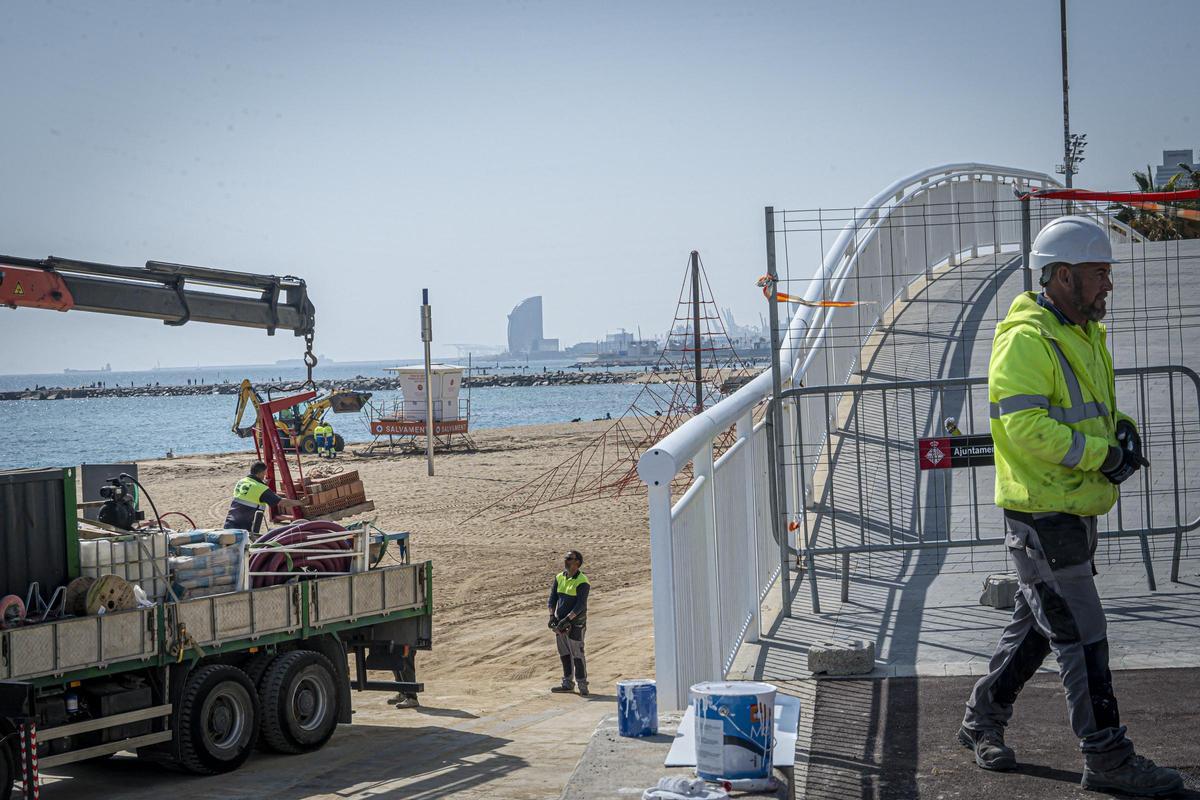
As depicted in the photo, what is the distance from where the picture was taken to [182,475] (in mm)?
49188

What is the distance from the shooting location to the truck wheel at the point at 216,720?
33.7 ft

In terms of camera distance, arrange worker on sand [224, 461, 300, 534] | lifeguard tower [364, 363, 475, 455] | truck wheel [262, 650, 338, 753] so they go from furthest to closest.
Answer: lifeguard tower [364, 363, 475, 455] → worker on sand [224, 461, 300, 534] → truck wheel [262, 650, 338, 753]

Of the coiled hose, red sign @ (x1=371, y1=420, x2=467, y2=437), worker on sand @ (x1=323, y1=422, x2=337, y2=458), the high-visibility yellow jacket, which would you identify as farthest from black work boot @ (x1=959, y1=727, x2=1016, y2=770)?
red sign @ (x1=371, y1=420, x2=467, y2=437)

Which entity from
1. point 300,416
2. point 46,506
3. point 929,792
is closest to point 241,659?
point 46,506

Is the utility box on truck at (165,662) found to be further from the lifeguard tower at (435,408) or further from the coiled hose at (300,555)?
the lifeguard tower at (435,408)

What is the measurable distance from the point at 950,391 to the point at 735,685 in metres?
11.0

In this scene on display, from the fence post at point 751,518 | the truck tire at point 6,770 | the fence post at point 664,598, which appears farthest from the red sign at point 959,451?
the truck tire at point 6,770

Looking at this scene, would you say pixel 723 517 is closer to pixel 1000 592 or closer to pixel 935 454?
pixel 935 454

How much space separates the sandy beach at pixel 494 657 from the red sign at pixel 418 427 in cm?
1569

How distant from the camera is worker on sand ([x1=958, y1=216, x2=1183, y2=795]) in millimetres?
5043

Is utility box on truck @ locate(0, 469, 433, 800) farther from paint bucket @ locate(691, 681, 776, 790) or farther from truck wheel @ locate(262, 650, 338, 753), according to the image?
paint bucket @ locate(691, 681, 776, 790)

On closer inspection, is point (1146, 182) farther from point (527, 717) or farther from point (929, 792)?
point (929, 792)

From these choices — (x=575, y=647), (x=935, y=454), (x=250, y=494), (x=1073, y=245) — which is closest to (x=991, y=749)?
(x=1073, y=245)

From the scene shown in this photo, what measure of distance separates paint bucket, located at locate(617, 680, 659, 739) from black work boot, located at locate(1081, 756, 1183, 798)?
166 cm
